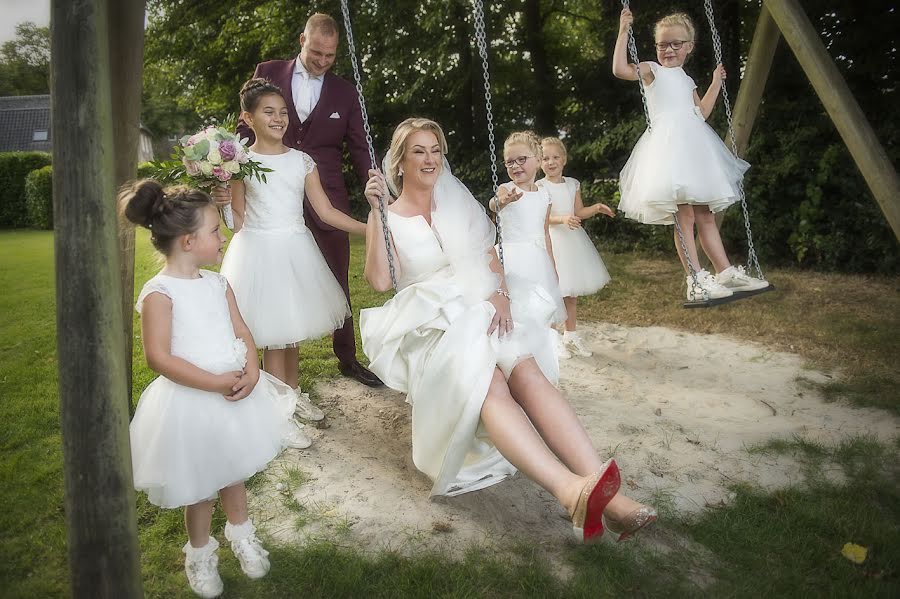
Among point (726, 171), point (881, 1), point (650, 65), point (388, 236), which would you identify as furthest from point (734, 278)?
point (881, 1)

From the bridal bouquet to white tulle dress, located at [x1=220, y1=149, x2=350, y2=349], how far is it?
356 mm

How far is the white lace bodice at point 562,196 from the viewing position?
5.21 m

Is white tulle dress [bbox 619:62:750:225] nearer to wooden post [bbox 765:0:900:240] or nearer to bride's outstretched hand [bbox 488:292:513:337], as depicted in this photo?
wooden post [bbox 765:0:900:240]

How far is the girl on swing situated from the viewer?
4270 mm

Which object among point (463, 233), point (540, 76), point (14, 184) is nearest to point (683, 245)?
point (463, 233)

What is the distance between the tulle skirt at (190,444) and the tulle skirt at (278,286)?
114cm

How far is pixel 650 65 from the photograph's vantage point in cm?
439

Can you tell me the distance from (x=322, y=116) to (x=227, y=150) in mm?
1098

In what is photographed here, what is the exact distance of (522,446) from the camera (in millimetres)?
2447

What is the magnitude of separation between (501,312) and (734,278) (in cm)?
219

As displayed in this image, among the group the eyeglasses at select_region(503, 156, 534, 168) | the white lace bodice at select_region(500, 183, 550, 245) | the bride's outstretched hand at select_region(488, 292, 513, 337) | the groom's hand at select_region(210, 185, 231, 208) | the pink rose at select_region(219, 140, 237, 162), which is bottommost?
the bride's outstretched hand at select_region(488, 292, 513, 337)

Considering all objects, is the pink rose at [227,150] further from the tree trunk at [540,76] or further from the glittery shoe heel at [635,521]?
the tree trunk at [540,76]

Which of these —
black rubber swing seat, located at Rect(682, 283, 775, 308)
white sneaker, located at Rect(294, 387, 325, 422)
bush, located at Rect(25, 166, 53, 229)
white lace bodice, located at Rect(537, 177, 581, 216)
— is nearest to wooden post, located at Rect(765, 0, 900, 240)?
black rubber swing seat, located at Rect(682, 283, 775, 308)

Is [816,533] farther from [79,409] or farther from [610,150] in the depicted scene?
[610,150]
